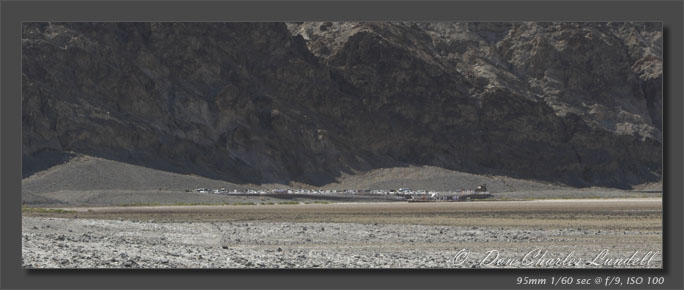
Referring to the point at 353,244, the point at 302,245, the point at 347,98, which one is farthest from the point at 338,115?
the point at 302,245

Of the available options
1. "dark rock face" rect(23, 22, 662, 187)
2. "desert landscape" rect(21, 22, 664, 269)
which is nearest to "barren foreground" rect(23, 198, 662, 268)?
"desert landscape" rect(21, 22, 664, 269)

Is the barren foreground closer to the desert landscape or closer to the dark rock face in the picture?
the desert landscape

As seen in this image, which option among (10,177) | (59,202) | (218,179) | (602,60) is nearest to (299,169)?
(218,179)

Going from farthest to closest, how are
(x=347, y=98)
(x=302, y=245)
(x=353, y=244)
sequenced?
(x=347, y=98) < (x=353, y=244) < (x=302, y=245)

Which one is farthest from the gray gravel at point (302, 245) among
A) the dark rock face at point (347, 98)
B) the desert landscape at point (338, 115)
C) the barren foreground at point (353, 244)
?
the dark rock face at point (347, 98)

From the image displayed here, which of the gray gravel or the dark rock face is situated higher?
the dark rock face

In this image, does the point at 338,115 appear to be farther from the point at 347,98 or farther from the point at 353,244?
the point at 353,244

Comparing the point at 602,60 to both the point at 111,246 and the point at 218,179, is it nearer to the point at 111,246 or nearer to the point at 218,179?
the point at 218,179
